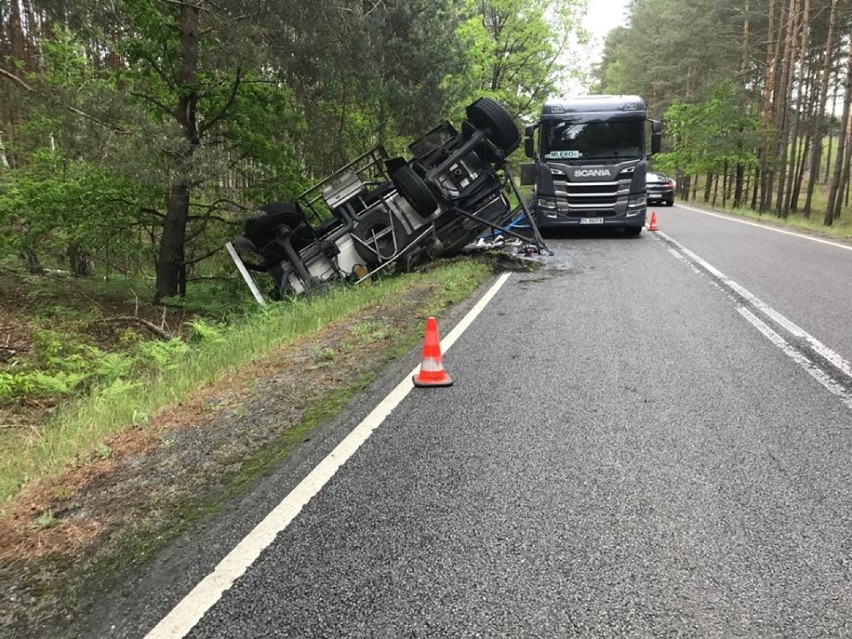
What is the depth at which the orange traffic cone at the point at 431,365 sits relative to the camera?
4930 millimetres

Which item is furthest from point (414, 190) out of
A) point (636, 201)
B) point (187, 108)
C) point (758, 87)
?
point (758, 87)

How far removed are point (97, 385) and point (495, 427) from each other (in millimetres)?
4909

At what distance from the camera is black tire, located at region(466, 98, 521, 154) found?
1108 cm

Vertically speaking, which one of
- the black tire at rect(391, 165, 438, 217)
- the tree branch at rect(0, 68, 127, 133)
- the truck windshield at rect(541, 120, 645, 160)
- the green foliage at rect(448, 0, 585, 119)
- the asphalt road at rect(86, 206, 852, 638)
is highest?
the green foliage at rect(448, 0, 585, 119)

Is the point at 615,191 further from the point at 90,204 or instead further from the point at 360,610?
the point at 360,610

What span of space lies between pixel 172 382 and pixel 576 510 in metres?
4.04

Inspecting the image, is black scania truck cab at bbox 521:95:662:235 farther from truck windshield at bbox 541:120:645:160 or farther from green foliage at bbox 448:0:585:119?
green foliage at bbox 448:0:585:119

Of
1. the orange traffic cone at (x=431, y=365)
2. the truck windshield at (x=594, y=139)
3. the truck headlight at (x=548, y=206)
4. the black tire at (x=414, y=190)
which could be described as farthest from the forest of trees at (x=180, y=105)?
the orange traffic cone at (x=431, y=365)

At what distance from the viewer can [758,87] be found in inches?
1443

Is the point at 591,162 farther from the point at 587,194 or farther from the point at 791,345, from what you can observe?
the point at 791,345

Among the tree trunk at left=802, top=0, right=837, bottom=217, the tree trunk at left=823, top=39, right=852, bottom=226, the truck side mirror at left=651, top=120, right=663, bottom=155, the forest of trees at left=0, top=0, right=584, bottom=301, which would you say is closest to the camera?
the forest of trees at left=0, top=0, right=584, bottom=301

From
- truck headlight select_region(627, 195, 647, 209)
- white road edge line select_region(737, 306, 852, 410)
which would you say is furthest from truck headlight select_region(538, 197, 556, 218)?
white road edge line select_region(737, 306, 852, 410)

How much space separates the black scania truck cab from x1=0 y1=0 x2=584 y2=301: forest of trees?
13.2 feet

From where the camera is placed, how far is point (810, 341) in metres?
5.93
